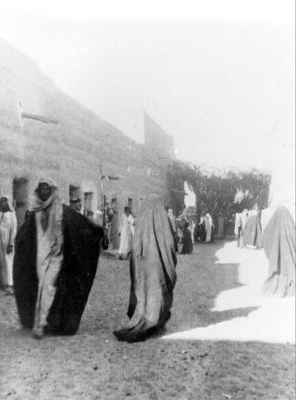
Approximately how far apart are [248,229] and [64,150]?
1983 mm

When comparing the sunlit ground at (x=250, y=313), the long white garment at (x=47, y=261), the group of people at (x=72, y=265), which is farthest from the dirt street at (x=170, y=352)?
the long white garment at (x=47, y=261)

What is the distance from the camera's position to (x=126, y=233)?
3658mm

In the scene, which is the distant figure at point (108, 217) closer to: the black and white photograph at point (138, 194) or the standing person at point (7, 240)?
the black and white photograph at point (138, 194)

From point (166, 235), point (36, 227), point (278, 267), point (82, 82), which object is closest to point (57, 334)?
point (36, 227)

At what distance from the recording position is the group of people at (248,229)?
465 cm

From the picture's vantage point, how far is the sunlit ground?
3.79 m

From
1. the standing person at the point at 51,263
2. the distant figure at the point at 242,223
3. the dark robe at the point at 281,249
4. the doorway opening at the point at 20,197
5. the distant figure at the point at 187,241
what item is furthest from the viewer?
the dark robe at the point at 281,249

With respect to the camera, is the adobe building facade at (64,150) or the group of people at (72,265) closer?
the adobe building facade at (64,150)

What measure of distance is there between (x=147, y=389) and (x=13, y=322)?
3.57 feet

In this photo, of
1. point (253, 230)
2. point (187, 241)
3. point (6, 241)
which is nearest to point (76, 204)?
point (6, 241)

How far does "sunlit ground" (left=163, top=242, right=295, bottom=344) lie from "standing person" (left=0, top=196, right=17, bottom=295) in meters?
1.22

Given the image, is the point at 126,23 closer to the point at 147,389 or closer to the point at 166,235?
the point at 166,235

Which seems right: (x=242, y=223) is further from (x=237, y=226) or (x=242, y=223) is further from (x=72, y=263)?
(x=72, y=263)

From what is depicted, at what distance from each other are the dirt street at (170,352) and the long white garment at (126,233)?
136 millimetres
